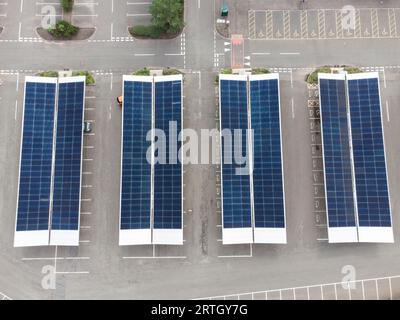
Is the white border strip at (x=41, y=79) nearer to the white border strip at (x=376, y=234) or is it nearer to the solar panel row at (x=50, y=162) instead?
the solar panel row at (x=50, y=162)

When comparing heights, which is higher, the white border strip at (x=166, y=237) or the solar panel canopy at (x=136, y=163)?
the solar panel canopy at (x=136, y=163)

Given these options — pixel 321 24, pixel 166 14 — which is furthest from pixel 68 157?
pixel 321 24

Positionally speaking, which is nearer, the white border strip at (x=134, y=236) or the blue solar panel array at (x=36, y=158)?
the white border strip at (x=134, y=236)

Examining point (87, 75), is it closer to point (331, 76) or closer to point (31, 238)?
point (31, 238)

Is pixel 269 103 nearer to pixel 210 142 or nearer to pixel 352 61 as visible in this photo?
pixel 210 142

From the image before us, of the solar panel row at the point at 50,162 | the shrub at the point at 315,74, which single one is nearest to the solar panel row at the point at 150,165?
the solar panel row at the point at 50,162
